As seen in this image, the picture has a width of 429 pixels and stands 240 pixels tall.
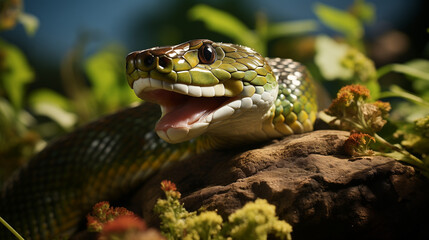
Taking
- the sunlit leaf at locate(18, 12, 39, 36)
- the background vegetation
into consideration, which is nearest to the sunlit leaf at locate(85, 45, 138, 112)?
the background vegetation

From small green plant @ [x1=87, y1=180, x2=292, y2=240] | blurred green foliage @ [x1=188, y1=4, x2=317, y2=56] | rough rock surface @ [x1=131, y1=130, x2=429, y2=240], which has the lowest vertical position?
rough rock surface @ [x1=131, y1=130, x2=429, y2=240]

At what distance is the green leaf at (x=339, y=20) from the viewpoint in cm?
423

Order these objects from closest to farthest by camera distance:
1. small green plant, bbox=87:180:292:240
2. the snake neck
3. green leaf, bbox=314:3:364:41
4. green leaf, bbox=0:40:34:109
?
1. small green plant, bbox=87:180:292:240
2. the snake neck
3. green leaf, bbox=314:3:364:41
4. green leaf, bbox=0:40:34:109

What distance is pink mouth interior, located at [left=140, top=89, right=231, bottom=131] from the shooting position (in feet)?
6.11

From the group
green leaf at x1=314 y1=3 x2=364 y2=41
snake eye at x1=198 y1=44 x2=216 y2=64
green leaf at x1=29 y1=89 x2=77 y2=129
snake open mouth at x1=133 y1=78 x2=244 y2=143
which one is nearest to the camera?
snake open mouth at x1=133 y1=78 x2=244 y2=143

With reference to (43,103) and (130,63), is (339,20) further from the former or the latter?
(43,103)

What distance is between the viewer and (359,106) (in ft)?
6.46

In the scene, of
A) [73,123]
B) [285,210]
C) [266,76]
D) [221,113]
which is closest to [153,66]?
[221,113]

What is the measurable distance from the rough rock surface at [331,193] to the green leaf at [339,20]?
262 cm

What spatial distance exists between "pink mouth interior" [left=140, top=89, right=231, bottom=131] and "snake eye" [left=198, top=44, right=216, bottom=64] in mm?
198

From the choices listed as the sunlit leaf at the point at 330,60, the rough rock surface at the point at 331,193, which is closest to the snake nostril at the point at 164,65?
the rough rock surface at the point at 331,193

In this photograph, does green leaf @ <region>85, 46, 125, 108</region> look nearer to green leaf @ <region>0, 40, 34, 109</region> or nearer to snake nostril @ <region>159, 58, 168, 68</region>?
green leaf @ <region>0, 40, 34, 109</region>

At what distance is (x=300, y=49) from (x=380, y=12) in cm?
270

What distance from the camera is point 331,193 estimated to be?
1.75 m
